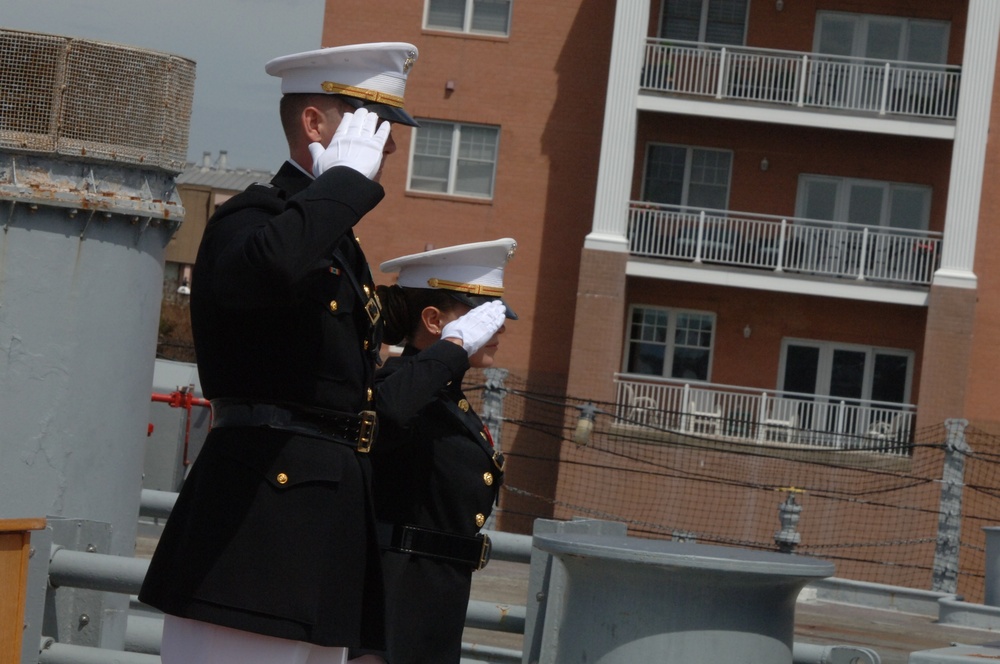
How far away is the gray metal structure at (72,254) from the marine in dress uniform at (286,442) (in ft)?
3.23

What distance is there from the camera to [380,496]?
4.04 metres

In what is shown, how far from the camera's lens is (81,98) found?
12.9 ft

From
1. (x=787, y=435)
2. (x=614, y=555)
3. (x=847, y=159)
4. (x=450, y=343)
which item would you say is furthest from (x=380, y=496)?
(x=847, y=159)

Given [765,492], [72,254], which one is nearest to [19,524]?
[72,254]

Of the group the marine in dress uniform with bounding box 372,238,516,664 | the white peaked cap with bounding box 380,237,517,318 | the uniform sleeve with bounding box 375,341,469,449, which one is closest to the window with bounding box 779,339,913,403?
the white peaked cap with bounding box 380,237,517,318

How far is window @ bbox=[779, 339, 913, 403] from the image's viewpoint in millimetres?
22953

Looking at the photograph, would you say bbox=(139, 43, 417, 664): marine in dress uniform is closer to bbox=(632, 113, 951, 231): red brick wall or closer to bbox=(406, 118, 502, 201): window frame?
bbox=(632, 113, 951, 231): red brick wall

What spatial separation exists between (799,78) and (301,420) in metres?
20.9

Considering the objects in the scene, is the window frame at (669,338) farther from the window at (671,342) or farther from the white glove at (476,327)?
the white glove at (476,327)

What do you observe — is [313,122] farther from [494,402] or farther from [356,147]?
[494,402]

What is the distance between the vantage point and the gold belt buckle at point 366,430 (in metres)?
3.11

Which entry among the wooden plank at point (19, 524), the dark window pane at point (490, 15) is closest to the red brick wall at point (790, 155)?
the dark window pane at point (490, 15)

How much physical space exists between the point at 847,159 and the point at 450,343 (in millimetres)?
20507

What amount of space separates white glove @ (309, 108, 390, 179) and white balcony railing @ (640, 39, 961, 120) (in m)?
20.0
